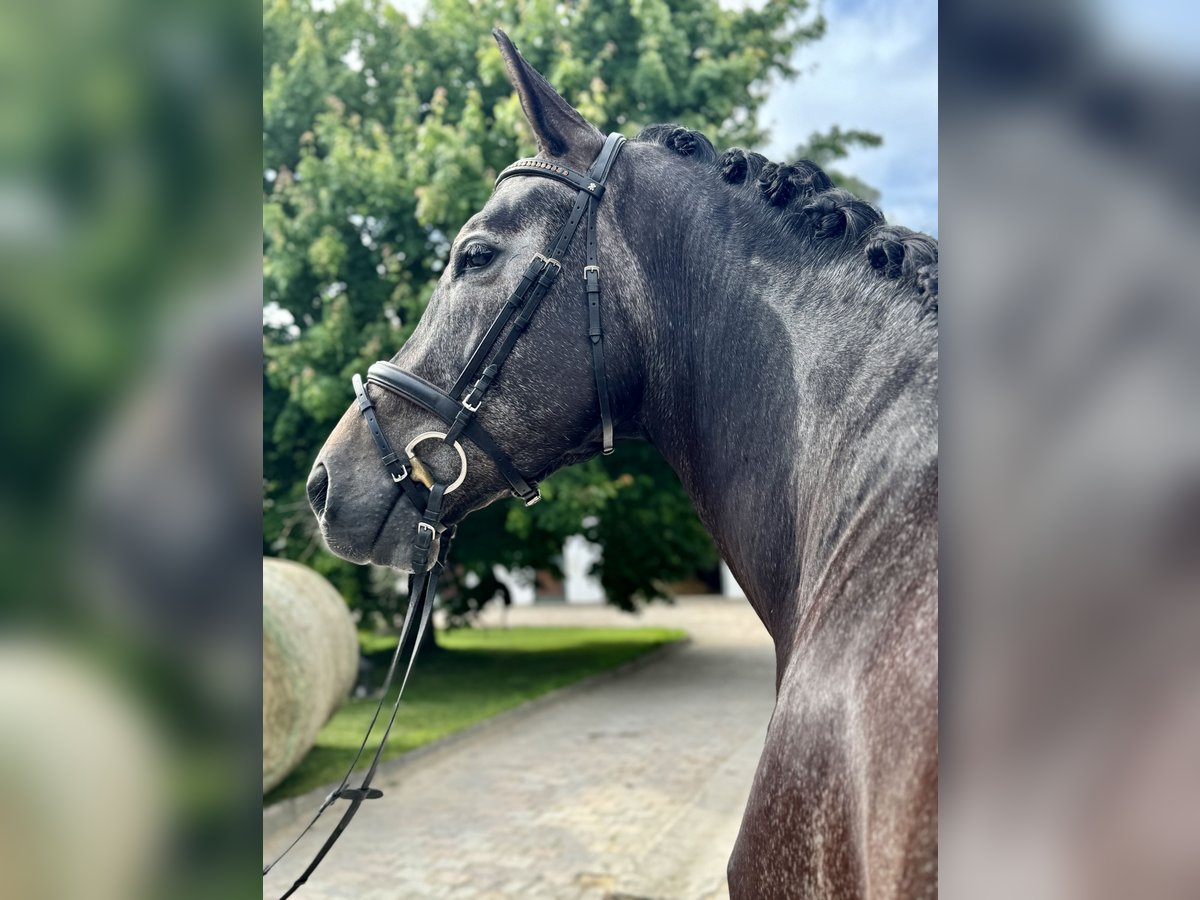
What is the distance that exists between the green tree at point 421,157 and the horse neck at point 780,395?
721 centimetres

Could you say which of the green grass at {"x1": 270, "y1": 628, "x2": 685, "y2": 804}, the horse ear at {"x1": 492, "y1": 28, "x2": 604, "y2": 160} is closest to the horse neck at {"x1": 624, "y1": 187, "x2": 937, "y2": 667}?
the horse ear at {"x1": 492, "y1": 28, "x2": 604, "y2": 160}

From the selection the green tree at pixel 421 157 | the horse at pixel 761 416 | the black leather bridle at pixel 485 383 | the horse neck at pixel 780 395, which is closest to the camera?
the horse at pixel 761 416

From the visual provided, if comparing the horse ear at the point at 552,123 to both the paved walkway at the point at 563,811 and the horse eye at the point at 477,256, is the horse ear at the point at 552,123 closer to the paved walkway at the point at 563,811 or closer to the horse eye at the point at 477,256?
the horse eye at the point at 477,256

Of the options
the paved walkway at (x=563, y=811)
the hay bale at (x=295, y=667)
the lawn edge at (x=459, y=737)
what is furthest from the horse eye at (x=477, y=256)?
the lawn edge at (x=459, y=737)

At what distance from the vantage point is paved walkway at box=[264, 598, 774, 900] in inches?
197

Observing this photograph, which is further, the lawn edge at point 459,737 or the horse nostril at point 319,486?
the lawn edge at point 459,737

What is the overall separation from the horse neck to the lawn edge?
15.3 feet

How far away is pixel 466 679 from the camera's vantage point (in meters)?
12.2

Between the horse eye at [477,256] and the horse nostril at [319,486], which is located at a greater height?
the horse eye at [477,256]

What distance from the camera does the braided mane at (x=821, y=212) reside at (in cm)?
149

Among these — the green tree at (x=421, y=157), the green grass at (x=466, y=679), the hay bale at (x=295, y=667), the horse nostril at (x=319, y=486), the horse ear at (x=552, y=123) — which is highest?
the green tree at (x=421, y=157)
